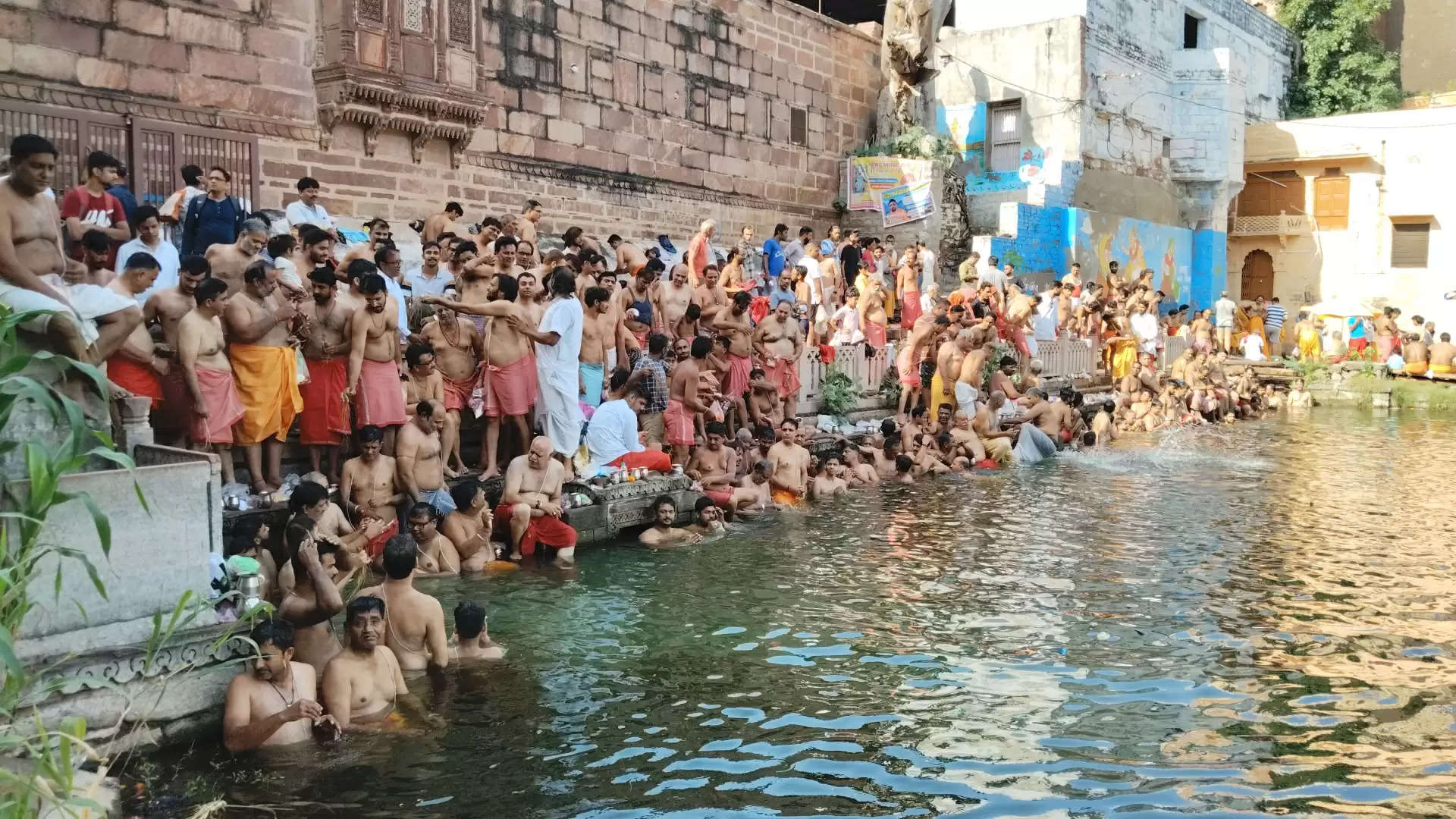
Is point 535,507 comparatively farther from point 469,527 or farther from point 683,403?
point 683,403

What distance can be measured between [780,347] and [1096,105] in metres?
14.5

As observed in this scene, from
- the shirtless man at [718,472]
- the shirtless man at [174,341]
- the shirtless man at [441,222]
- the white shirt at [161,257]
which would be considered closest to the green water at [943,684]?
the shirtless man at [718,472]

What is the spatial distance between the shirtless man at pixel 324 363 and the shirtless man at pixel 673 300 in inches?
158

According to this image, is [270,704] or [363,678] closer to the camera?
[270,704]

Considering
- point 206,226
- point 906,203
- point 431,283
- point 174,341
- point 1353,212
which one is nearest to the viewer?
point 174,341

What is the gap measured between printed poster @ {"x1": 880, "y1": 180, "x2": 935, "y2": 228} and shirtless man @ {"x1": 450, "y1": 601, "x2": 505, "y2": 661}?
1551 centimetres

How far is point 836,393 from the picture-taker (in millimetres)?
13781

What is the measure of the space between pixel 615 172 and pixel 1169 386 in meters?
9.30

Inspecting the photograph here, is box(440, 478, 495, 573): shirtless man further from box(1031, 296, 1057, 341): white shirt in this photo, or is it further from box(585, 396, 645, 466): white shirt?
box(1031, 296, 1057, 341): white shirt

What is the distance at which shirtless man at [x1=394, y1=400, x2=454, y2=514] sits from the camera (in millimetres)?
8234

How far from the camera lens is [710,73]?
18031 mm

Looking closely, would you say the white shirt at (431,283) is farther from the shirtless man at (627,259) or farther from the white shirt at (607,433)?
the shirtless man at (627,259)

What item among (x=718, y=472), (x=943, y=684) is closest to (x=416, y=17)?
(x=718, y=472)

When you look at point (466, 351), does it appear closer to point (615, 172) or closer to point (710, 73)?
point (615, 172)
